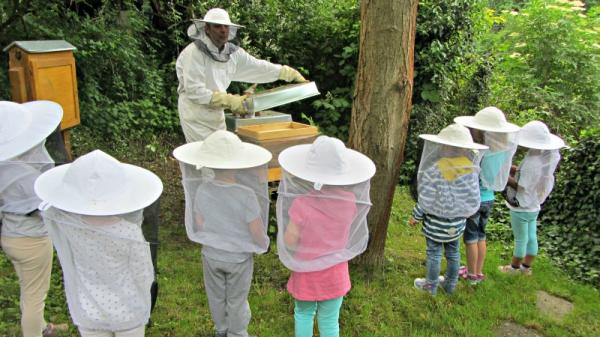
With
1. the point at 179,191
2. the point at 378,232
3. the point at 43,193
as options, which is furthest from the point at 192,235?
the point at 179,191

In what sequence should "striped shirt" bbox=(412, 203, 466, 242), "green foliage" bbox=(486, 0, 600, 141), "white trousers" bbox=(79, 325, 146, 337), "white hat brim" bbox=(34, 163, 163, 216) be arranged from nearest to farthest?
"white hat brim" bbox=(34, 163, 163, 216) → "white trousers" bbox=(79, 325, 146, 337) → "striped shirt" bbox=(412, 203, 466, 242) → "green foliage" bbox=(486, 0, 600, 141)

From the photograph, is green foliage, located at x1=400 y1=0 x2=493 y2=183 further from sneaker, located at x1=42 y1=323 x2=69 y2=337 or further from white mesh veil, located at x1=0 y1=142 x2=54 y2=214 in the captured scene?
white mesh veil, located at x1=0 y1=142 x2=54 y2=214

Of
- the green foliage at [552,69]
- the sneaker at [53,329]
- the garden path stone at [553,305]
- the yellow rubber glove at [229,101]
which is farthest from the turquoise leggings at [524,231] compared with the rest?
the green foliage at [552,69]

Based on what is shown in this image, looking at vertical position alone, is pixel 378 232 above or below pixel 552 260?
above

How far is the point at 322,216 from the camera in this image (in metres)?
2.66

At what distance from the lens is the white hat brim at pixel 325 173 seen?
2.59 meters

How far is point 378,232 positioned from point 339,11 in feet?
16.6

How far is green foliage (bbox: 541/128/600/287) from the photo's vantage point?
5.57 meters

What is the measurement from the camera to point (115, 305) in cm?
224

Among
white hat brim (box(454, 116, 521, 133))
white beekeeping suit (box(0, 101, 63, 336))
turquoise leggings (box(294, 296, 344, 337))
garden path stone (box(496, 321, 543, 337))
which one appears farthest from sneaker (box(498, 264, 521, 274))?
white beekeeping suit (box(0, 101, 63, 336))

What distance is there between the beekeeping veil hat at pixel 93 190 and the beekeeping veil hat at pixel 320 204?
31.7 inches

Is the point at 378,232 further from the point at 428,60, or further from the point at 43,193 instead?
the point at 428,60

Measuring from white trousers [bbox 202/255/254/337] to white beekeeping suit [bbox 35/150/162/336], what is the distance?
599 mm

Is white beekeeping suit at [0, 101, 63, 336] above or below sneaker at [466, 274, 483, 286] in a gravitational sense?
above
